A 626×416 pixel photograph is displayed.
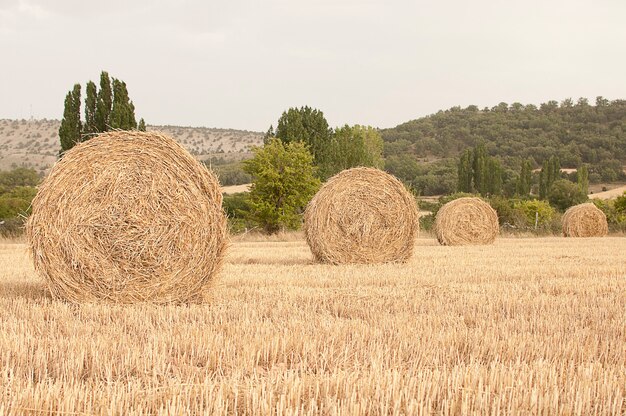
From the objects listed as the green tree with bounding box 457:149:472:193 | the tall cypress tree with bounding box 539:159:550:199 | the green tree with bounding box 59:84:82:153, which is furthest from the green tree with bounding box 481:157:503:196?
the green tree with bounding box 59:84:82:153

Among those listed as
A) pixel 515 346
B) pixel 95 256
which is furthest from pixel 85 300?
pixel 515 346

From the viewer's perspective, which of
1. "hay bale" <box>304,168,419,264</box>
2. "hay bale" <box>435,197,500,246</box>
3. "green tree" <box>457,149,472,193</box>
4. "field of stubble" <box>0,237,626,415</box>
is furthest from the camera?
"green tree" <box>457,149,472,193</box>

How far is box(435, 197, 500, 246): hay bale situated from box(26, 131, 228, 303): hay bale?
1422 cm

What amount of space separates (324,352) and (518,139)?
2932 inches

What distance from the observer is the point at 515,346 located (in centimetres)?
486

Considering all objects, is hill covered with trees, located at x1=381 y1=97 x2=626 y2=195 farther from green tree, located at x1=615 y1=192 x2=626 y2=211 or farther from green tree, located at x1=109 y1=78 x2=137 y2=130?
green tree, located at x1=109 y1=78 x2=137 y2=130

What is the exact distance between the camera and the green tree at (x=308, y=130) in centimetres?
3881

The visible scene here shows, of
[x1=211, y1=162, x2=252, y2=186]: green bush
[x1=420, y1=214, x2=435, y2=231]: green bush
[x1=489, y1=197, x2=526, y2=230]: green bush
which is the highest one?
[x1=211, y1=162, x2=252, y2=186]: green bush

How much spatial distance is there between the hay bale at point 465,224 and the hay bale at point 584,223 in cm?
653

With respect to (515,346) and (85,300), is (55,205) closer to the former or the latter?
(85,300)

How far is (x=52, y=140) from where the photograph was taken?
3484 inches

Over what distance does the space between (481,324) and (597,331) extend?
0.93m

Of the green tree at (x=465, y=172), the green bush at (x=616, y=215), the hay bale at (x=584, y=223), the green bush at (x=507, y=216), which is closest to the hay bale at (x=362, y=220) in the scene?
the hay bale at (x=584, y=223)

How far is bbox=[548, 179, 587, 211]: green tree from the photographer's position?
164ft
